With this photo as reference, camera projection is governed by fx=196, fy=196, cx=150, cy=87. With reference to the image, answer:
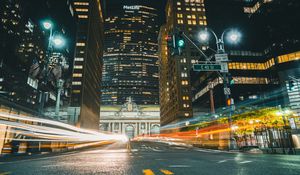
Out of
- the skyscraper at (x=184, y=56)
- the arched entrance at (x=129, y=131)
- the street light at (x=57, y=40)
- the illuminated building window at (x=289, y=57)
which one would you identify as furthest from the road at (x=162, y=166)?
the arched entrance at (x=129, y=131)

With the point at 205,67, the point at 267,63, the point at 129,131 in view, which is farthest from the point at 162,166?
the point at 129,131

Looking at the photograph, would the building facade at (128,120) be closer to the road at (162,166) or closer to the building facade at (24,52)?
the building facade at (24,52)

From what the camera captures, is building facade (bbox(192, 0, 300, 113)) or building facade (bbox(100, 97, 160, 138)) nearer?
building facade (bbox(192, 0, 300, 113))

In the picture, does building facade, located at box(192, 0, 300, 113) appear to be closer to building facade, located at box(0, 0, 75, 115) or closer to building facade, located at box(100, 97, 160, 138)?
building facade, located at box(0, 0, 75, 115)

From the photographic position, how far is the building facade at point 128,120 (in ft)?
547

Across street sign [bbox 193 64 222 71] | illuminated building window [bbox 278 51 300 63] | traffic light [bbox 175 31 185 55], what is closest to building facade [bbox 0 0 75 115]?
street sign [bbox 193 64 222 71]

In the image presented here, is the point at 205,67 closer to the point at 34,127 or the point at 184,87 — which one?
the point at 34,127

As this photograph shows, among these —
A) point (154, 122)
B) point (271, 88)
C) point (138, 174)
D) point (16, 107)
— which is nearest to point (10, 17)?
point (16, 107)

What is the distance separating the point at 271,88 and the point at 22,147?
61.2m

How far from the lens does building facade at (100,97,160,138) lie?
547ft

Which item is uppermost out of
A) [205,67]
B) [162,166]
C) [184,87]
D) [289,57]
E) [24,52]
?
[184,87]

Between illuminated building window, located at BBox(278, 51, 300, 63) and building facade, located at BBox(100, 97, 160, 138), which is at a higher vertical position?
illuminated building window, located at BBox(278, 51, 300, 63)

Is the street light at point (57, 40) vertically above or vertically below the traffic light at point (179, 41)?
above

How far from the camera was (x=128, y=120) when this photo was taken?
546 ft
